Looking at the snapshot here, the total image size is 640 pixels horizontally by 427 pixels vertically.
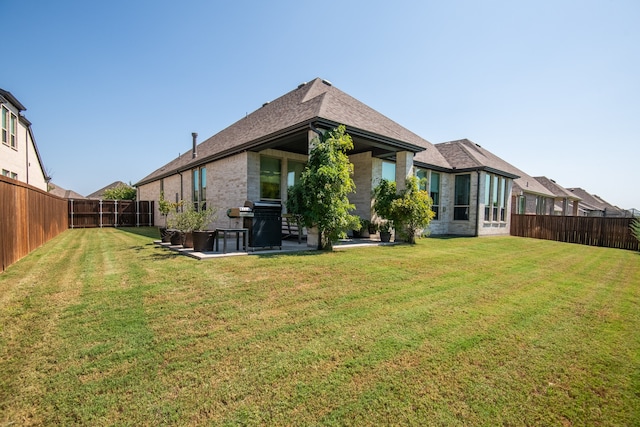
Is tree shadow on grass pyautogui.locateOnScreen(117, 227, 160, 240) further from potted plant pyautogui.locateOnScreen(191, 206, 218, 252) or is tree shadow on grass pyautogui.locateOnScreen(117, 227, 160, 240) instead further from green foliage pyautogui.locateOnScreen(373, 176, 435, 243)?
green foliage pyautogui.locateOnScreen(373, 176, 435, 243)

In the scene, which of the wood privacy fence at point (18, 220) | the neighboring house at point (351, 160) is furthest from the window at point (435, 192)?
the wood privacy fence at point (18, 220)

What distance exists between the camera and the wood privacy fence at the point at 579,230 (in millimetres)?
13953

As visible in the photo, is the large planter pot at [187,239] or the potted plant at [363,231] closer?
the large planter pot at [187,239]

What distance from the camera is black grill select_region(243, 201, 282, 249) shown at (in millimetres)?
8125

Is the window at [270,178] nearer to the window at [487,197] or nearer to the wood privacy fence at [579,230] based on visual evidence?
the window at [487,197]

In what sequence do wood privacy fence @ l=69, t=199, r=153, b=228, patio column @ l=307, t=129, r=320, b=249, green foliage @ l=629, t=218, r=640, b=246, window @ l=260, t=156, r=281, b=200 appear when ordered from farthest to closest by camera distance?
wood privacy fence @ l=69, t=199, r=153, b=228 → window @ l=260, t=156, r=281, b=200 → green foliage @ l=629, t=218, r=640, b=246 → patio column @ l=307, t=129, r=320, b=249

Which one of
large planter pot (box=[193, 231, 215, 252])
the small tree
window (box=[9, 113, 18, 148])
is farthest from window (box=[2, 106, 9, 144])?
the small tree

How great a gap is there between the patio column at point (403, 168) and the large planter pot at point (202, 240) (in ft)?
26.3

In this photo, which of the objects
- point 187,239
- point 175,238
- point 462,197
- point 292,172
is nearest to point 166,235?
point 175,238

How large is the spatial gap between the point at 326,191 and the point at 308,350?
574 cm

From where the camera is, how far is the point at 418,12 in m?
8.99

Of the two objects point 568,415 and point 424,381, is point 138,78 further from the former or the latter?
point 568,415

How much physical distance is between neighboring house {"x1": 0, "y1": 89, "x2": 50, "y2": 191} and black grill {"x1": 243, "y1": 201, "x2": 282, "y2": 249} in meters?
13.3

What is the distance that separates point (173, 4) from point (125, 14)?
5.21ft
